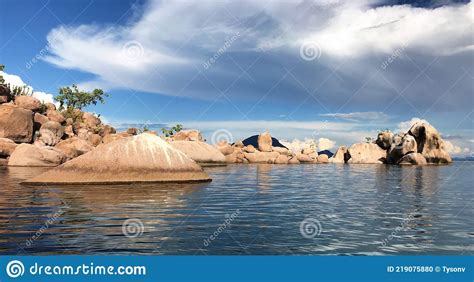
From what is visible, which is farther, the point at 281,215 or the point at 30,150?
the point at 30,150

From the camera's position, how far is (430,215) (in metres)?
12.5

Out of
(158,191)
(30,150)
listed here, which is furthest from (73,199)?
(30,150)

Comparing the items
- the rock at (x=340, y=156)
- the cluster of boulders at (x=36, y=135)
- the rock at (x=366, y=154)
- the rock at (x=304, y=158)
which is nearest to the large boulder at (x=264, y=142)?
the rock at (x=304, y=158)

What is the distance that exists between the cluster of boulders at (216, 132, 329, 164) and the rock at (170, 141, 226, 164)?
2095 cm

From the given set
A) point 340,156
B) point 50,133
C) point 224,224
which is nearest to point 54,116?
point 50,133

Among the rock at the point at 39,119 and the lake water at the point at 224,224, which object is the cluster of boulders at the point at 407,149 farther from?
the lake water at the point at 224,224

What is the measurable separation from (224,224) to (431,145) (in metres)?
83.4

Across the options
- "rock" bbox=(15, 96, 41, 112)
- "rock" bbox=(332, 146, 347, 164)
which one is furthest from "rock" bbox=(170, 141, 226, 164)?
"rock" bbox=(332, 146, 347, 164)

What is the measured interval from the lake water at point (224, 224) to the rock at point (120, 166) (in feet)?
9.80

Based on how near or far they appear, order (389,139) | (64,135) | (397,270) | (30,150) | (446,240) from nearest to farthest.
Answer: (397,270) → (446,240) → (30,150) → (64,135) → (389,139)

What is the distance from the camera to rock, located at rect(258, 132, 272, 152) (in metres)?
95.2

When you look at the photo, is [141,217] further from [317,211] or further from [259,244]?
[317,211]

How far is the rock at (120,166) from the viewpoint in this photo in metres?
19.5

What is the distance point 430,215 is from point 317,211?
10.7ft
